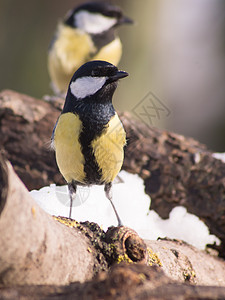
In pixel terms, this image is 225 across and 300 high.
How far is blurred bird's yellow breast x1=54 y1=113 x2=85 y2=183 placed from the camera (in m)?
1.60

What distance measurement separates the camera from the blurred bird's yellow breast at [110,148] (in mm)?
1610

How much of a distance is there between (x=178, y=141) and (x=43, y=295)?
1.85m

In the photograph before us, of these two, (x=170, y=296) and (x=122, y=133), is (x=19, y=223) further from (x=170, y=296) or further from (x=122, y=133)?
(x=122, y=133)

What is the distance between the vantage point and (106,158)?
5.40 ft

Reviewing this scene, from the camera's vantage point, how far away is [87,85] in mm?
1621

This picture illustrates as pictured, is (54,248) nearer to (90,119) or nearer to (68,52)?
(90,119)

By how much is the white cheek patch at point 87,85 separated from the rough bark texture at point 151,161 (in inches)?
20.1

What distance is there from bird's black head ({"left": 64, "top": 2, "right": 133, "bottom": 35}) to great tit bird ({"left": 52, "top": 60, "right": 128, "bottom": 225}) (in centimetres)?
220

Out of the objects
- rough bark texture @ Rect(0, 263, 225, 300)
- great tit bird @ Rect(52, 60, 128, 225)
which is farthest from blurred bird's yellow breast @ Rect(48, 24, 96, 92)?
rough bark texture @ Rect(0, 263, 225, 300)

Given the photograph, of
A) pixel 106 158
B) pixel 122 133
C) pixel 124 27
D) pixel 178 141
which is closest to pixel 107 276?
pixel 106 158

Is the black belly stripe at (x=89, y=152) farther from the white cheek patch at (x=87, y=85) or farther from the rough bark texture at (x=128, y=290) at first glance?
the rough bark texture at (x=128, y=290)

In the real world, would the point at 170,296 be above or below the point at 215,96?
above

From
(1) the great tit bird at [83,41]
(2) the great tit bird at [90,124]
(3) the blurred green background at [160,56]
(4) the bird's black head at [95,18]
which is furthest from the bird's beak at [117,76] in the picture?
(3) the blurred green background at [160,56]

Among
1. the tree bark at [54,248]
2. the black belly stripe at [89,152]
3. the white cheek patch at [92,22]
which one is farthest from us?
the white cheek patch at [92,22]
